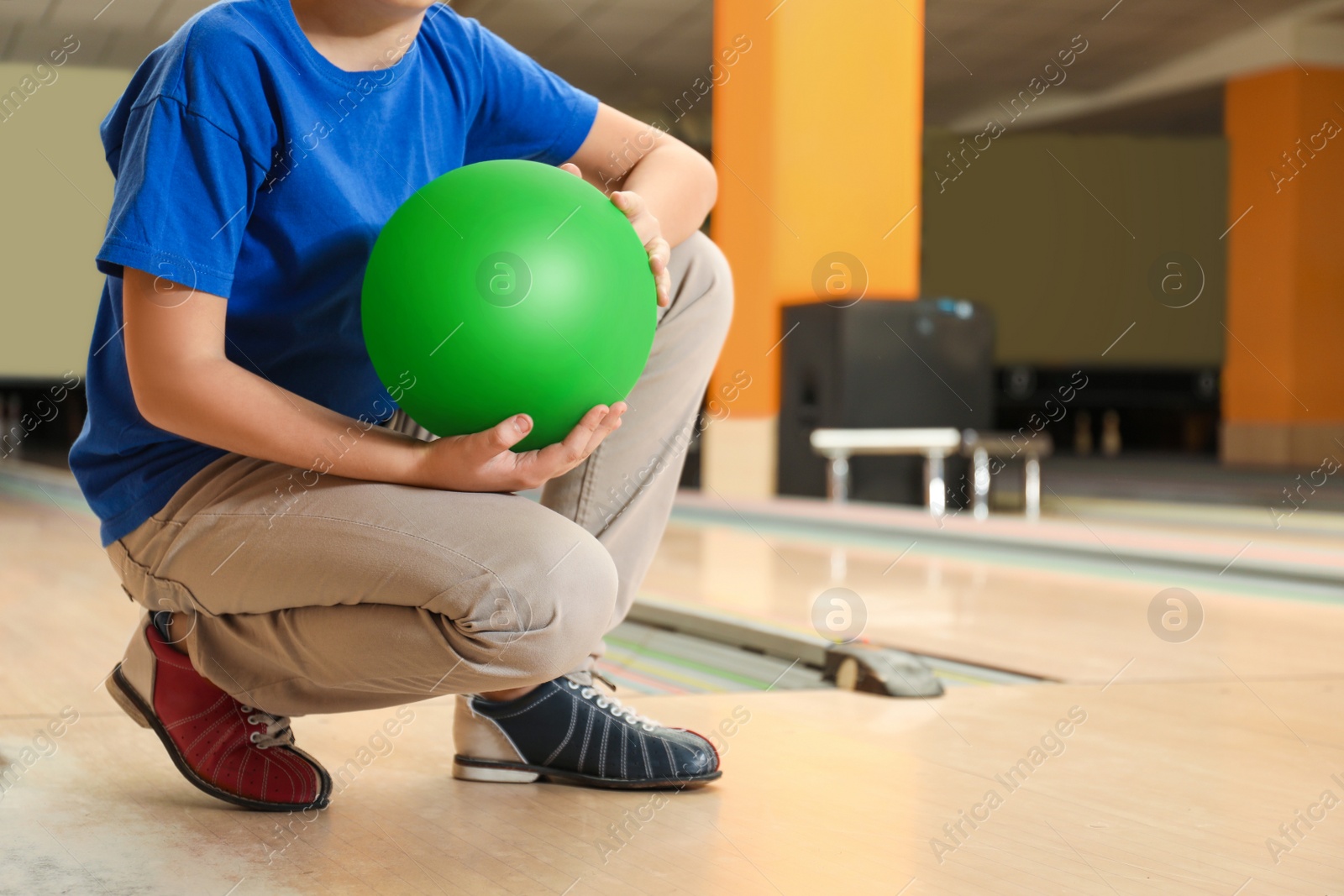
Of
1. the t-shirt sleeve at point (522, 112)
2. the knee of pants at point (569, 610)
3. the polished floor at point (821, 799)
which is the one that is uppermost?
the t-shirt sleeve at point (522, 112)

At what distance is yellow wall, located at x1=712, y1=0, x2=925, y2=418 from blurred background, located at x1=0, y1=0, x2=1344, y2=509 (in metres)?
0.01

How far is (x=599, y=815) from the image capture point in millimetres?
1148

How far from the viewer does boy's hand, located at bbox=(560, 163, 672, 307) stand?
1.18 m

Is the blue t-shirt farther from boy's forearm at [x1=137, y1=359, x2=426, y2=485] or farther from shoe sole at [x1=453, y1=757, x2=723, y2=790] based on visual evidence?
shoe sole at [x1=453, y1=757, x2=723, y2=790]

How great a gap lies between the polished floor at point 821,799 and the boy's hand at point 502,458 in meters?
0.29

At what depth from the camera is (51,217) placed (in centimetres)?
977

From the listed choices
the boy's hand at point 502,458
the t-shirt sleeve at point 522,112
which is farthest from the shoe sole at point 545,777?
the t-shirt sleeve at point 522,112

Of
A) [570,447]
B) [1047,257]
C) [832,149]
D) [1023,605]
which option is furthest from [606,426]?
[1047,257]

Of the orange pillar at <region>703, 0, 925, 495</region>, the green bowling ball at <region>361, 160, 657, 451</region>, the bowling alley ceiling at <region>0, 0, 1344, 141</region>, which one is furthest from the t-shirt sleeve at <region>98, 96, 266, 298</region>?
the bowling alley ceiling at <region>0, 0, 1344, 141</region>

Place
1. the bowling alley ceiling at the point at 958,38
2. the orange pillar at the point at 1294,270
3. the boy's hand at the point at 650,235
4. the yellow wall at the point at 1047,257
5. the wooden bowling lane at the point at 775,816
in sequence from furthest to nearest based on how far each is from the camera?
the yellow wall at the point at 1047,257 < the orange pillar at the point at 1294,270 < the bowling alley ceiling at the point at 958,38 < the boy's hand at the point at 650,235 < the wooden bowling lane at the point at 775,816

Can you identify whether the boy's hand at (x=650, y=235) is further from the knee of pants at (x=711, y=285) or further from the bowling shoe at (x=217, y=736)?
the bowling shoe at (x=217, y=736)

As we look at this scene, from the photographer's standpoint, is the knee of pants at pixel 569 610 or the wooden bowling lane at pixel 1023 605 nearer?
the knee of pants at pixel 569 610

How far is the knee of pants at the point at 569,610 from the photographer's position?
107 cm

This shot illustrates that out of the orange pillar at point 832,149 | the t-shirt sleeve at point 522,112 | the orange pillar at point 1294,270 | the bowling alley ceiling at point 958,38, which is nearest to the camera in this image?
the t-shirt sleeve at point 522,112
